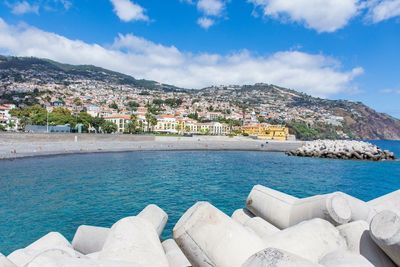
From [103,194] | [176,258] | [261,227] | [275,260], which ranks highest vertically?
[275,260]

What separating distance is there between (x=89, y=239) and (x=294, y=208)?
3.51 m

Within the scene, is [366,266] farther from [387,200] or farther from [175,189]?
[175,189]

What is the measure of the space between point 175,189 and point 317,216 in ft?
47.9

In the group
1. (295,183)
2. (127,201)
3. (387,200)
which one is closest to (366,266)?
(387,200)

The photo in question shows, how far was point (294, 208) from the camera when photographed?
604 cm

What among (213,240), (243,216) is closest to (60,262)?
(213,240)

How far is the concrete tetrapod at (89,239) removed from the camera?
588 centimetres

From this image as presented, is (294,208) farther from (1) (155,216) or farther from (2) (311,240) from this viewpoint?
(1) (155,216)

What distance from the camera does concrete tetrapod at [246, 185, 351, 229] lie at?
5.20 metres

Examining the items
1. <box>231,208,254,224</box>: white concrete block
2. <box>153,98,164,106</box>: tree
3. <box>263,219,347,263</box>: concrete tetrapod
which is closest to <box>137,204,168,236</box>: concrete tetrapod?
<box>231,208,254,224</box>: white concrete block

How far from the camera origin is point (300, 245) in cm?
447

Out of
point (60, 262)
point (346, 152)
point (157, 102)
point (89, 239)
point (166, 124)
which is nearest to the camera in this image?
point (60, 262)

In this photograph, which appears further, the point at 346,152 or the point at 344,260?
the point at 346,152

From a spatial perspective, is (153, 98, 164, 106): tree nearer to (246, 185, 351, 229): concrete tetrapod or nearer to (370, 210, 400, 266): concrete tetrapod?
(246, 185, 351, 229): concrete tetrapod
